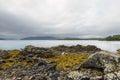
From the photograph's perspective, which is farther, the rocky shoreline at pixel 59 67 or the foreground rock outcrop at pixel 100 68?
the rocky shoreline at pixel 59 67

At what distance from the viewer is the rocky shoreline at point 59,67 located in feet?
50.4

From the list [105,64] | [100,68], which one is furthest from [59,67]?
[105,64]

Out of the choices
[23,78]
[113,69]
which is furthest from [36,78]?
[113,69]

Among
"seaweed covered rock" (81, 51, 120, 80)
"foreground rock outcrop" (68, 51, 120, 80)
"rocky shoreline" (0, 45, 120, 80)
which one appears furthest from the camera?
"rocky shoreline" (0, 45, 120, 80)

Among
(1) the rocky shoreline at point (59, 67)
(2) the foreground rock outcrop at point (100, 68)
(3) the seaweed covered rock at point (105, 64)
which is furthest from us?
(1) the rocky shoreline at point (59, 67)

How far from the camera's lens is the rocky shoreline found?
15.4m

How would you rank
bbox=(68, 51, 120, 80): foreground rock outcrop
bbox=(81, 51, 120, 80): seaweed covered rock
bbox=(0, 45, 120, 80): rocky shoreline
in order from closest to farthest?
1. bbox=(68, 51, 120, 80): foreground rock outcrop
2. bbox=(81, 51, 120, 80): seaweed covered rock
3. bbox=(0, 45, 120, 80): rocky shoreline

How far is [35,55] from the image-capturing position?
21.2 meters

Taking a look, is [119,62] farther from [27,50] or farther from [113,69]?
[27,50]

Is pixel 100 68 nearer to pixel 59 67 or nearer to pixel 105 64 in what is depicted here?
pixel 105 64

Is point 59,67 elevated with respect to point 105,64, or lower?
lower

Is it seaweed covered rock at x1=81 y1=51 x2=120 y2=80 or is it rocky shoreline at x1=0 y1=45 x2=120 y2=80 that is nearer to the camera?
seaweed covered rock at x1=81 y1=51 x2=120 y2=80

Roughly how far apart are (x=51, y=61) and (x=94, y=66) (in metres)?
4.34

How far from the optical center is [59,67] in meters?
17.5
